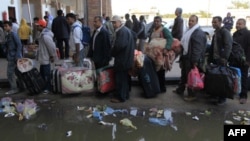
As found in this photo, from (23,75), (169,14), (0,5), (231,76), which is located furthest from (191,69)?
(169,14)

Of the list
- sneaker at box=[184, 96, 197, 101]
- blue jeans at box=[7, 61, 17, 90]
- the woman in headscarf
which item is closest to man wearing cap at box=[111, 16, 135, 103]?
sneaker at box=[184, 96, 197, 101]

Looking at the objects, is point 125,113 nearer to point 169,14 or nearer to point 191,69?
point 191,69

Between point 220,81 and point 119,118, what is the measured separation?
1973 mm

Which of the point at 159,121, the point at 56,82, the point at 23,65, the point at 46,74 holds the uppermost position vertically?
the point at 23,65

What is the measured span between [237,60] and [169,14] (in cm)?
3255

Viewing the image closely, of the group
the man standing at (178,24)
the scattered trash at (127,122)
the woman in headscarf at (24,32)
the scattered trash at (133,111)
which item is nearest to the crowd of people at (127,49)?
the scattered trash at (133,111)

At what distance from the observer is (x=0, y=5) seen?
14.9 metres

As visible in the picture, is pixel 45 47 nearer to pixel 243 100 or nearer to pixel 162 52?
pixel 162 52

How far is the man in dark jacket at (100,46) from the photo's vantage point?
6.24 metres

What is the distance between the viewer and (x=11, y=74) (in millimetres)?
6941

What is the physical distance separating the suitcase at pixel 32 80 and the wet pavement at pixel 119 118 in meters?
0.15

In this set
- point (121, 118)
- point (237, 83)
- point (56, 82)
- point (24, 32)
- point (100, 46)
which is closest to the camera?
→ point (121, 118)

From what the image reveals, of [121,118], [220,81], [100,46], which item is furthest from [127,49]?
[220,81]

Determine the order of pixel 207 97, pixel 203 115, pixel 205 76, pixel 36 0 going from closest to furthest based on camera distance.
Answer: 1. pixel 203 115
2. pixel 205 76
3. pixel 207 97
4. pixel 36 0
